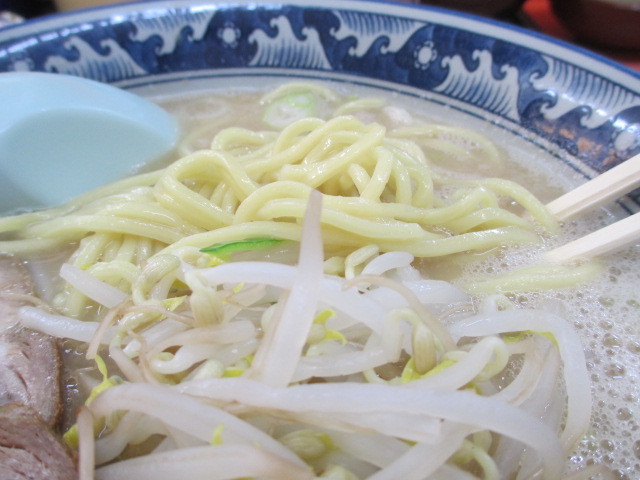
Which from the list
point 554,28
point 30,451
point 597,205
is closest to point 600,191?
point 597,205

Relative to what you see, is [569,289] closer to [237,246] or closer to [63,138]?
[237,246]

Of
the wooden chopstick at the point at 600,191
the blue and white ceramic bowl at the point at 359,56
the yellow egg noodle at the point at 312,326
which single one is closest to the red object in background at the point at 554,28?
the blue and white ceramic bowl at the point at 359,56

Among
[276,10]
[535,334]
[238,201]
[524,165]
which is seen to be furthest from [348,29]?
[535,334]

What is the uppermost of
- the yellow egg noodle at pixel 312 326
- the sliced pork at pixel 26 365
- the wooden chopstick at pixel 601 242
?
the wooden chopstick at pixel 601 242

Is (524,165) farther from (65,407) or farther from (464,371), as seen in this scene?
(65,407)

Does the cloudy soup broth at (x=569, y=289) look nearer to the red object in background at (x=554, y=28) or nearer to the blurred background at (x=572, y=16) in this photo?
the blurred background at (x=572, y=16)
